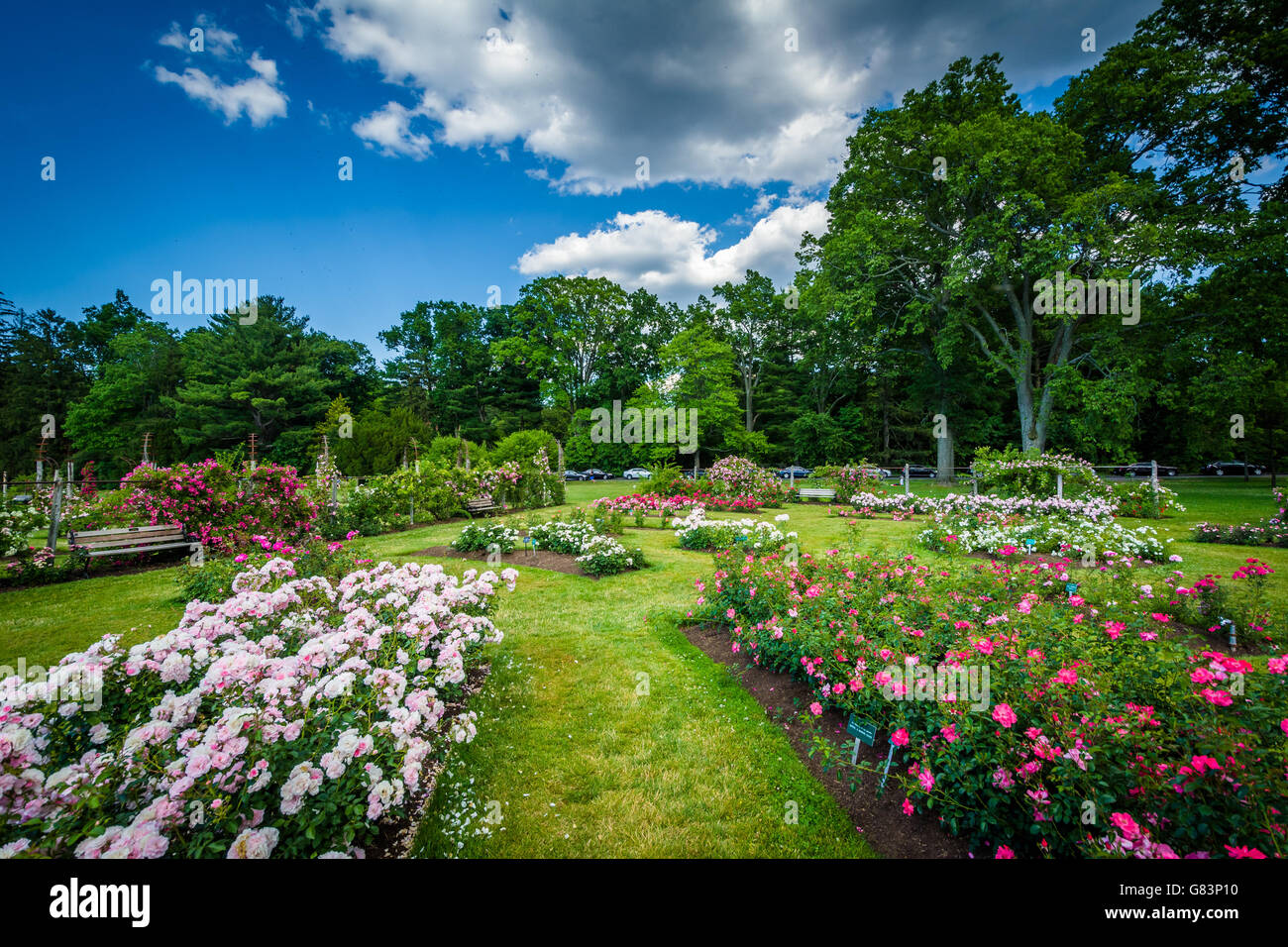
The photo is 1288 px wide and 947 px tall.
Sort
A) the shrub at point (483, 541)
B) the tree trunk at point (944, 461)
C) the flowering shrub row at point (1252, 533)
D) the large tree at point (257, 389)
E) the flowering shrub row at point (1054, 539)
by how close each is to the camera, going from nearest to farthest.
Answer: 1. the flowering shrub row at point (1054, 539)
2. the flowering shrub row at point (1252, 533)
3. the shrub at point (483, 541)
4. the tree trunk at point (944, 461)
5. the large tree at point (257, 389)

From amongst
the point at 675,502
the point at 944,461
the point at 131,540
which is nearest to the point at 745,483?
the point at 675,502

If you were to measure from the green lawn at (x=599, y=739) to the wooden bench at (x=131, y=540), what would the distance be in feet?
2.94

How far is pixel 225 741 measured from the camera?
5.90 ft

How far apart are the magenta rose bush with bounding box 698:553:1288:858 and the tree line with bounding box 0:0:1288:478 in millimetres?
17065

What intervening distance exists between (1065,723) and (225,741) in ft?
10.9

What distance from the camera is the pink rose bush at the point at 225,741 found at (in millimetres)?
1610

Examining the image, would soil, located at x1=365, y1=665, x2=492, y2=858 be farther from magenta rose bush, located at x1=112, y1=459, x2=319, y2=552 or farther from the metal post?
the metal post

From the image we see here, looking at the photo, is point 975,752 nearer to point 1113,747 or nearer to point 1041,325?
point 1113,747

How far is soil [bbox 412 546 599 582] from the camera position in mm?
7943

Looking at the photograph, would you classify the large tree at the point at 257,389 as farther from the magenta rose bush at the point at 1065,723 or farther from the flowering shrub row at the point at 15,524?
the magenta rose bush at the point at 1065,723

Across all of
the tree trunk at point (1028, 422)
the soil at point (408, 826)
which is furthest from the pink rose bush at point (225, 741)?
the tree trunk at point (1028, 422)

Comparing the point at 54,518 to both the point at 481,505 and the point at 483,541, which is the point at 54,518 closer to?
the point at 483,541

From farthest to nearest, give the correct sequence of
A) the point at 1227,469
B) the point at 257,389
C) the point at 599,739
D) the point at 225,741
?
the point at 1227,469 < the point at 257,389 < the point at 599,739 < the point at 225,741
